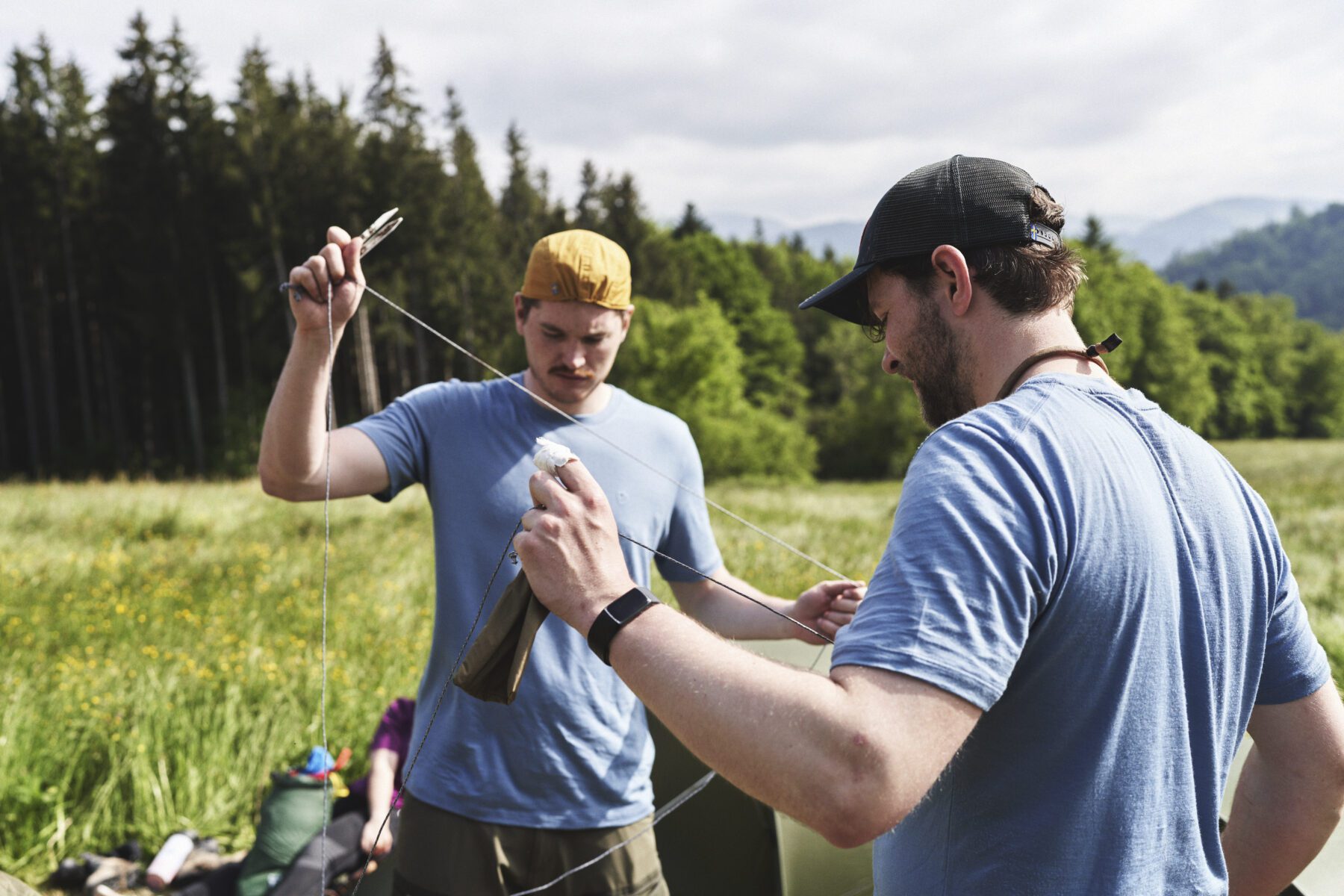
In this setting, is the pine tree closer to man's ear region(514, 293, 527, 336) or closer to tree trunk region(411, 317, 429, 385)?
tree trunk region(411, 317, 429, 385)

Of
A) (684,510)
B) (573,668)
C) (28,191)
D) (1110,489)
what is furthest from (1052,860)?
(28,191)

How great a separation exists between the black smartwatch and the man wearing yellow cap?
3.79 ft

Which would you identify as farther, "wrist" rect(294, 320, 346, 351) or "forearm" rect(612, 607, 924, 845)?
"wrist" rect(294, 320, 346, 351)

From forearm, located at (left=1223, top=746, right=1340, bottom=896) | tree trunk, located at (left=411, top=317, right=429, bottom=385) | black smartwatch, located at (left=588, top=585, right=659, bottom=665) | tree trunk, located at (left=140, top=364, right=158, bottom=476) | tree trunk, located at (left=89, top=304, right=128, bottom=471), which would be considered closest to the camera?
black smartwatch, located at (left=588, top=585, right=659, bottom=665)

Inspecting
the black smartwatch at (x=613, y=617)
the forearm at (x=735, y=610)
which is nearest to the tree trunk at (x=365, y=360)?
the forearm at (x=735, y=610)

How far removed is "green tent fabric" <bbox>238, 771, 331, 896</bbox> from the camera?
3.91m

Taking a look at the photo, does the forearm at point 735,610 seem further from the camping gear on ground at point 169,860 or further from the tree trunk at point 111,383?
the tree trunk at point 111,383

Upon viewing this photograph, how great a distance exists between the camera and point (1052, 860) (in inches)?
45.4

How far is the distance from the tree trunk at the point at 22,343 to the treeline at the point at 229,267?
0.10 m

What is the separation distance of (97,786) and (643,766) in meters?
3.68

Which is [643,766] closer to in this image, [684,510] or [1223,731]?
[684,510]

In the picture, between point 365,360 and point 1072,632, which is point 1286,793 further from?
point 365,360

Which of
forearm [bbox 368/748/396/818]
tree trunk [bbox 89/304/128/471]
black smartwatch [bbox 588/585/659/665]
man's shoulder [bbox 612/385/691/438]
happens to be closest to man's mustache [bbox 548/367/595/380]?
man's shoulder [bbox 612/385/691/438]

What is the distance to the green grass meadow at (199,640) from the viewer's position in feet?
15.3
